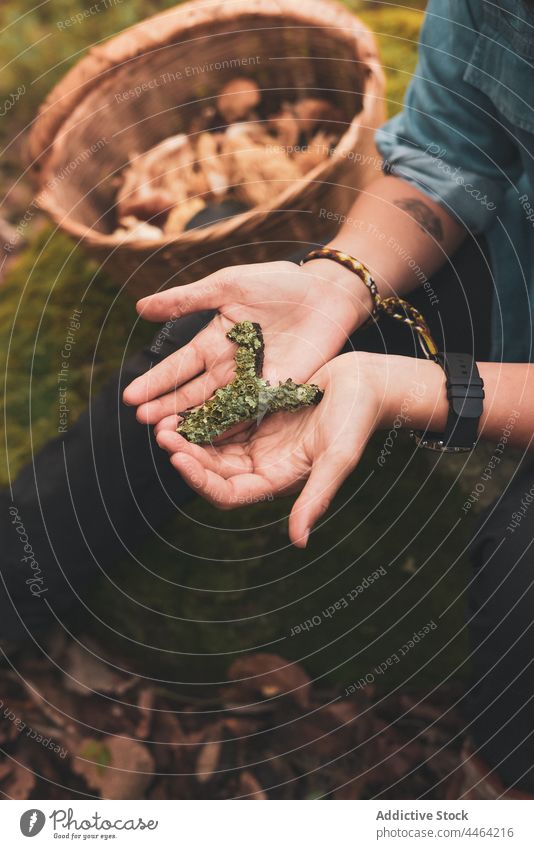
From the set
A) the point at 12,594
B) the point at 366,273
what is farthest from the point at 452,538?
the point at 12,594

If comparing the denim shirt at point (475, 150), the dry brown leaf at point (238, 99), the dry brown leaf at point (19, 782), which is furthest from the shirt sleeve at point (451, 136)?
the dry brown leaf at point (19, 782)

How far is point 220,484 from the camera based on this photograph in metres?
1.31

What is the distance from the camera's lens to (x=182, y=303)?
1447mm

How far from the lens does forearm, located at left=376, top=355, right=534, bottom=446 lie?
55.4 inches

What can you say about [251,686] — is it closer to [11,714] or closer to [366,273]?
[11,714]

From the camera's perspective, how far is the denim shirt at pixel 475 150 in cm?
149

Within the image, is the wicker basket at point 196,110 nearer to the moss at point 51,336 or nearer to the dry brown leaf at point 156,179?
the dry brown leaf at point 156,179

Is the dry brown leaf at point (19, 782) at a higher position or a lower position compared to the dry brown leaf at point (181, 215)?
lower

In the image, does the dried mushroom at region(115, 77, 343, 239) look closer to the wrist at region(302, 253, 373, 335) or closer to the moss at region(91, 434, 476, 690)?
the wrist at region(302, 253, 373, 335)

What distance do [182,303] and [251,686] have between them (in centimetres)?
107

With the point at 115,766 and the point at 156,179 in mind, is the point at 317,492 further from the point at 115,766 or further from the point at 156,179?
the point at 156,179

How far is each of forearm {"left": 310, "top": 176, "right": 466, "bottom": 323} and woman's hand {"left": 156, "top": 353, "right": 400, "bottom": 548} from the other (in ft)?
0.92

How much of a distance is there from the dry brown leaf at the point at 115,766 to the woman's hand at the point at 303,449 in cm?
88

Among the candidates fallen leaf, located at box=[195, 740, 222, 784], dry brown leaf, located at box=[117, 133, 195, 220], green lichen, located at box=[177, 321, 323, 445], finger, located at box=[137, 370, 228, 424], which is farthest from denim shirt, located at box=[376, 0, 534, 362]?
fallen leaf, located at box=[195, 740, 222, 784]
